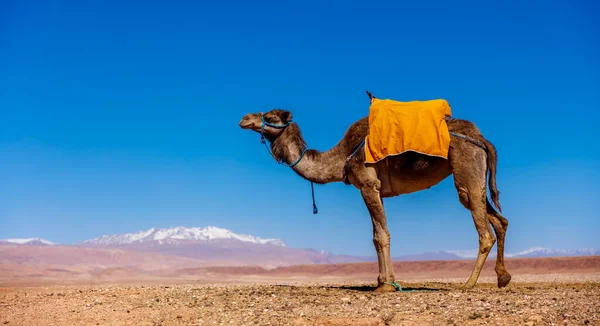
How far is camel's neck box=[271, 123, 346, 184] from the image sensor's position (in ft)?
51.6

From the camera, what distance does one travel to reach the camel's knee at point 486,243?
1417 centimetres

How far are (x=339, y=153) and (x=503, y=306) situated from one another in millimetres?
6109

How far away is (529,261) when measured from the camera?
191ft

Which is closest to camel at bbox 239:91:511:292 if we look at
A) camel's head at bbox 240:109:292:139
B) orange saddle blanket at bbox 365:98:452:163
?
orange saddle blanket at bbox 365:98:452:163

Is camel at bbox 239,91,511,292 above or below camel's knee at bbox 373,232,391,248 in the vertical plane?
above

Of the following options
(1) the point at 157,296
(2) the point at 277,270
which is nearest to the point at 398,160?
(1) the point at 157,296

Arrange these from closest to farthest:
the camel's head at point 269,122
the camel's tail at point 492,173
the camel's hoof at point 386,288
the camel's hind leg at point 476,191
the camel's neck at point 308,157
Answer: the camel's hoof at point 386,288 < the camel's hind leg at point 476,191 < the camel's tail at point 492,173 < the camel's neck at point 308,157 < the camel's head at point 269,122

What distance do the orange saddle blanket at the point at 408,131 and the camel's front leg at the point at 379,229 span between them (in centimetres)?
80

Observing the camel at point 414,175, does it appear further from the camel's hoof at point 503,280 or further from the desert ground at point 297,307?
the desert ground at point 297,307

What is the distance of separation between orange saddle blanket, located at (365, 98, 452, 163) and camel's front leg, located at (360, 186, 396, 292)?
797 mm

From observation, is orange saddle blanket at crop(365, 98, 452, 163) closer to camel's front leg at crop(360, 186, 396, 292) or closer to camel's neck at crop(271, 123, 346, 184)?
camel's front leg at crop(360, 186, 396, 292)

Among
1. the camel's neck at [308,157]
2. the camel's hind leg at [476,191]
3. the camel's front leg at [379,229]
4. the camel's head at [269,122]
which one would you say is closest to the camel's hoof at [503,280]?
the camel's hind leg at [476,191]

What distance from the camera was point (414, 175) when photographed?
581 inches

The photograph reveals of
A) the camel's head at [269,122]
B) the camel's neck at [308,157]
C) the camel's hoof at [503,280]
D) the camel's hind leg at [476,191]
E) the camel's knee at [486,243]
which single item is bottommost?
the camel's hoof at [503,280]
